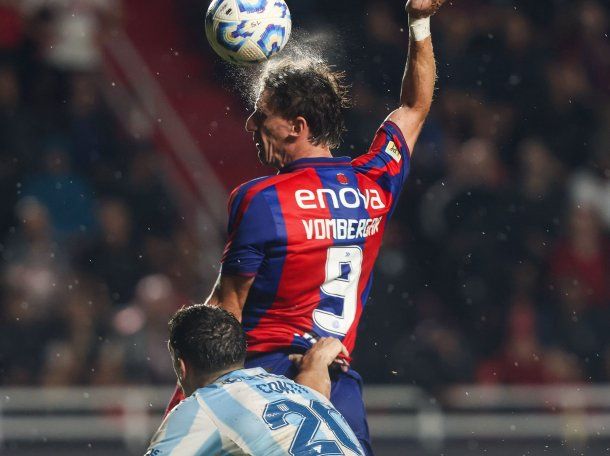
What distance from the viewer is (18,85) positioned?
1215 centimetres

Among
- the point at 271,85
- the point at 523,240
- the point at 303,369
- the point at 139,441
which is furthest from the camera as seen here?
the point at 523,240

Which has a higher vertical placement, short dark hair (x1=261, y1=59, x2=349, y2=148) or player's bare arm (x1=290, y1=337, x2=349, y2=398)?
short dark hair (x1=261, y1=59, x2=349, y2=148)

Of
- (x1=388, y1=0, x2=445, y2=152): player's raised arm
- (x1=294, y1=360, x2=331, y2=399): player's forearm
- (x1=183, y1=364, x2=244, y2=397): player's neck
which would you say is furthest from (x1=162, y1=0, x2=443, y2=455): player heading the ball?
(x1=183, y1=364, x2=244, y2=397): player's neck

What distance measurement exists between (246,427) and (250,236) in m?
0.95

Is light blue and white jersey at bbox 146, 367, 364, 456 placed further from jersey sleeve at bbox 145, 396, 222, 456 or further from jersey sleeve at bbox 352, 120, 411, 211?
jersey sleeve at bbox 352, 120, 411, 211

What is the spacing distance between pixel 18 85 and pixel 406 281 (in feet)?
13.4

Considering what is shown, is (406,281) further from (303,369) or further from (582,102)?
(303,369)

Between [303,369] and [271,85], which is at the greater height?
[271,85]

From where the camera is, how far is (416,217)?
36.0 ft

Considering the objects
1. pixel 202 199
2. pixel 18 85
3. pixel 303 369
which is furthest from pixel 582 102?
pixel 303 369

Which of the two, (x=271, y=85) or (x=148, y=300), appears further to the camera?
(x=148, y=300)

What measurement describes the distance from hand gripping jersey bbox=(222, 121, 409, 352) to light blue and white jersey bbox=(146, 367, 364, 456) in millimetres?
783

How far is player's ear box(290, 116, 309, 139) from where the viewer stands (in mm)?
5180

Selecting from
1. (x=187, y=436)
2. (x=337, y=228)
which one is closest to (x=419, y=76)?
(x=337, y=228)
